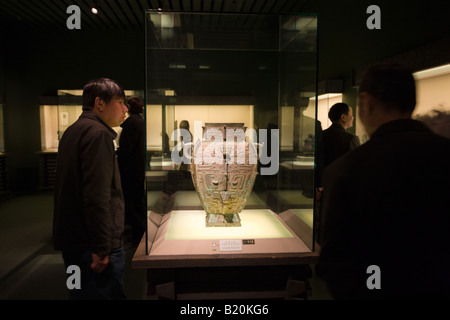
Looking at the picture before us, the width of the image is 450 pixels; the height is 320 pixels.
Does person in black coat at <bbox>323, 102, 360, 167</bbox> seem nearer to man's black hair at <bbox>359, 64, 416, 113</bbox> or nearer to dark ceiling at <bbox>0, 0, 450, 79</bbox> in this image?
dark ceiling at <bbox>0, 0, 450, 79</bbox>

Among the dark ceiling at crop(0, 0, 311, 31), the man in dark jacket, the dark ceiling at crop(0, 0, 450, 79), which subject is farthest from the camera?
the dark ceiling at crop(0, 0, 311, 31)

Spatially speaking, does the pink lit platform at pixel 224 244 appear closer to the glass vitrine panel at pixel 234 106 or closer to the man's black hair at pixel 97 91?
the glass vitrine panel at pixel 234 106

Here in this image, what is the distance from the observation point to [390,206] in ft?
3.12

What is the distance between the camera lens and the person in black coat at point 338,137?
244cm

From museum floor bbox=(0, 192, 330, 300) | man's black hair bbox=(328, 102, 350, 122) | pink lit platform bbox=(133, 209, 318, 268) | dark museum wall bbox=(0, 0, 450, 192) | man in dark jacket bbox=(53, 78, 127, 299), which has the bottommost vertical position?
museum floor bbox=(0, 192, 330, 300)

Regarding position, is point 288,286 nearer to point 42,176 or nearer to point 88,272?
point 88,272

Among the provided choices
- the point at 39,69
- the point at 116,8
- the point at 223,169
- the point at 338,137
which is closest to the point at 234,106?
the point at 223,169


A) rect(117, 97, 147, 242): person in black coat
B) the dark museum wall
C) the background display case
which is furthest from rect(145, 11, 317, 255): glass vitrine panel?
the dark museum wall

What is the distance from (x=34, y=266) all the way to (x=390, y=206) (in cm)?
294

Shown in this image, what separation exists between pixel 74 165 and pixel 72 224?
0.24m

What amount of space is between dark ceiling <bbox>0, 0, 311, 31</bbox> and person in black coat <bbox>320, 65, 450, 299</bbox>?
2993mm

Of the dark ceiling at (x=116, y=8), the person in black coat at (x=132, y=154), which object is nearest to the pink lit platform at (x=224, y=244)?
the person in black coat at (x=132, y=154)

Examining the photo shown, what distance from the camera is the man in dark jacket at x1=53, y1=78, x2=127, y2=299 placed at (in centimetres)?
135

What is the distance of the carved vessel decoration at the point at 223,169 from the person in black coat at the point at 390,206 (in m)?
1.02
